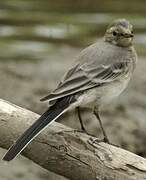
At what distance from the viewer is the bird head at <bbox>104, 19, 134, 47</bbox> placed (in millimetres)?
7559

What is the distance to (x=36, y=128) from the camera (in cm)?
645

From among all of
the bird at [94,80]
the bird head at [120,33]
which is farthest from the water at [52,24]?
the bird at [94,80]

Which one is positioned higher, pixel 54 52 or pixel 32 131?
pixel 32 131

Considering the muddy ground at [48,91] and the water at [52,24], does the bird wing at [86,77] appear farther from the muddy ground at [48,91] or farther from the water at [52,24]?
the water at [52,24]

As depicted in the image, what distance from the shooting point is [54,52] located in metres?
13.4

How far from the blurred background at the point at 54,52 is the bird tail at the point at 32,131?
289cm

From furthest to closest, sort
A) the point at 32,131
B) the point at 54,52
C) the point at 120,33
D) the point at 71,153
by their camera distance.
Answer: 1. the point at 54,52
2. the point at 120,33
3. the point at 71,153
4. the point at 32,131

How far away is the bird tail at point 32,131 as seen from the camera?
20.6ft

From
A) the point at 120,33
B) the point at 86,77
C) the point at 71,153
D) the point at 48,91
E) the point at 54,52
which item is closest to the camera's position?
the point at 71,153

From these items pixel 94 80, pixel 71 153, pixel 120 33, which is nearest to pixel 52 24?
pixel 120 33

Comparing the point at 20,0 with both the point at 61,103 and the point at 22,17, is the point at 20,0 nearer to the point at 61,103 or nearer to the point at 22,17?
the point at 22,17

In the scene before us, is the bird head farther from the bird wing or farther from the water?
the water

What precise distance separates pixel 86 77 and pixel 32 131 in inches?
35.9

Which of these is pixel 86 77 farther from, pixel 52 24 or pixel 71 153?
pixel 52 24
